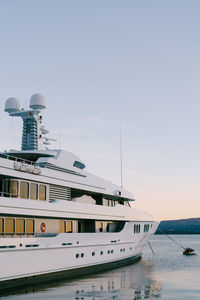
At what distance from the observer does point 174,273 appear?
30.6m

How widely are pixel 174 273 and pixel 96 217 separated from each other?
980 centimetres

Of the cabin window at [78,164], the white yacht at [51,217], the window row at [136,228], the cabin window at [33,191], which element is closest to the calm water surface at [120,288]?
the white yacht at [51,217]

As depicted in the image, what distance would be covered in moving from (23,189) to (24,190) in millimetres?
100

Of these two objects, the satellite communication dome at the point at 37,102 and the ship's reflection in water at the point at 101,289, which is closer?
the ship's reflection in water at the point at 101,289

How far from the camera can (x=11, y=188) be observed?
19.7m

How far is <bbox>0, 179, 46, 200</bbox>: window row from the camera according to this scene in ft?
64.4

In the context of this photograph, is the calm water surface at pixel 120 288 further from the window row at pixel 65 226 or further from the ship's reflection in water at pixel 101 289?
the window row at pixel 65 226

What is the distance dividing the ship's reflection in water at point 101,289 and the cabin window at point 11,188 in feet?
16.9

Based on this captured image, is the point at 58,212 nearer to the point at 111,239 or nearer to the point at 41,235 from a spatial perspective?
the point at 41,235

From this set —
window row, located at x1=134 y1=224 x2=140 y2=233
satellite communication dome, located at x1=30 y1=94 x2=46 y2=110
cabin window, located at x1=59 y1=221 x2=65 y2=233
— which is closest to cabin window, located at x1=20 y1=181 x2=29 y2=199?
cabin window, located at x1=59 y1=221 x2=65 y2=233

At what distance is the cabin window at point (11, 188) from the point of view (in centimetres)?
1958

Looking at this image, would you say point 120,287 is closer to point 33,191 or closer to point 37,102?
point 33,191

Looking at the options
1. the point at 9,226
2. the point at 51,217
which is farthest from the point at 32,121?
the point at 9,226

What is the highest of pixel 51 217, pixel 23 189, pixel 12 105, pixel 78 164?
pixel 12 105
